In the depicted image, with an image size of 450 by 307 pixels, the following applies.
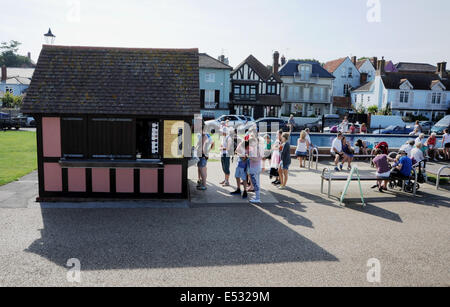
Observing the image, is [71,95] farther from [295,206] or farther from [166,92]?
[295,206]

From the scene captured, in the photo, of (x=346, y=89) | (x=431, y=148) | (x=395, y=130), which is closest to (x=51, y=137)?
(x=431, y=148)

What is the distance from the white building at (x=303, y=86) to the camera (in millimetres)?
53031

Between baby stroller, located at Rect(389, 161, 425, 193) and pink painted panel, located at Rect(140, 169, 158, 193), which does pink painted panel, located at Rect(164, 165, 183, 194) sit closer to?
pink painted panel, located at Rect(140, 169, 158, 193)

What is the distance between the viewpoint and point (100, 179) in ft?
34.2

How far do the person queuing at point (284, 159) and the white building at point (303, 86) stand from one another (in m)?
41.8

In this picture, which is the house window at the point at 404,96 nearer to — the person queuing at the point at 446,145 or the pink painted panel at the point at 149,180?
the person queuing at the point at 446,145

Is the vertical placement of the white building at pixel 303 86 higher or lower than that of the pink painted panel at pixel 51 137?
higher

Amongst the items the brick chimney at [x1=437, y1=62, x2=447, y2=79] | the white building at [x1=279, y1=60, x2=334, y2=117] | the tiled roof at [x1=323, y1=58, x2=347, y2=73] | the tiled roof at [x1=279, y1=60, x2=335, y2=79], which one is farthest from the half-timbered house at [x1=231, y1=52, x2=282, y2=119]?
the brick chimney at [x1=437, y1=62, x2=447, y2=79]

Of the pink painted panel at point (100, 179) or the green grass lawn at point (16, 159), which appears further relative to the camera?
the green grass lawn at point (16, 159)

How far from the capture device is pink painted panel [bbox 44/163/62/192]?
10312mm

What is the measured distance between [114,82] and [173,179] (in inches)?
129

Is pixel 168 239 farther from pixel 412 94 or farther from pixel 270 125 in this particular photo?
pixel 412 94

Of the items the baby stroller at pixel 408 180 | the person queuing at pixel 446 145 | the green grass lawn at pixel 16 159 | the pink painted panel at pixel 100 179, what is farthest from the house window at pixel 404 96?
the pink painted panel at pixel 100 179

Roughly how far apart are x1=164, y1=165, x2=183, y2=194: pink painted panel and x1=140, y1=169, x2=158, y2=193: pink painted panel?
28 centimetres
